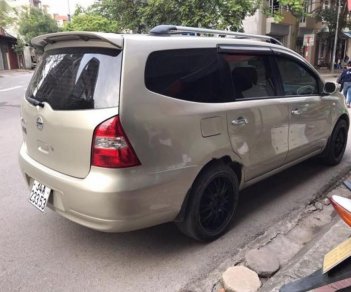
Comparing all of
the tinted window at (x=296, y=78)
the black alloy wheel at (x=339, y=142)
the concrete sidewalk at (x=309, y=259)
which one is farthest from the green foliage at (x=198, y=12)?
the concrete sidewalk at (x=309, y=259)

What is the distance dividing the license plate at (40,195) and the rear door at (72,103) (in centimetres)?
19

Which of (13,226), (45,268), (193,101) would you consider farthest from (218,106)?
(13,226)

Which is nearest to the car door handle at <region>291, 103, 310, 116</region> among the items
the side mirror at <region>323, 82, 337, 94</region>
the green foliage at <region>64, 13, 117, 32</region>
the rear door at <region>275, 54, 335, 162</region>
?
→ the rear door at <region>275, 54, 335, 162</region>

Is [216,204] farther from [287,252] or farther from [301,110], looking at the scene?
[301,110]

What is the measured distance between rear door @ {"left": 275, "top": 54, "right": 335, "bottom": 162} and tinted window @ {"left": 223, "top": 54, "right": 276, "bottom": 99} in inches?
9.9

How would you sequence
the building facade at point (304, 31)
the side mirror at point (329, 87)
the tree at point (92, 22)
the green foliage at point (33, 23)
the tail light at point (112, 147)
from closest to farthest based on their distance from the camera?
the tail light at point (112, 147)
the side mirror at point (329, 87)
the tree at point (92, 22)
the building facade at point (304, 31)
the green foliage at point (33, 23)

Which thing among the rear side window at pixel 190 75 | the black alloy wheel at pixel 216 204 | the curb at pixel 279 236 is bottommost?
the curb at pixel 279 236

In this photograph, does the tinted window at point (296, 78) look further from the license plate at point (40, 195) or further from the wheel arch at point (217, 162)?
the license plate at point (40, 195)

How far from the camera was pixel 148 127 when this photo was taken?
267 cm

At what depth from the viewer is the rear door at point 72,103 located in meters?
2.65

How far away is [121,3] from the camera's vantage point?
1739 cm

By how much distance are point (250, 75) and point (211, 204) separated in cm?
126

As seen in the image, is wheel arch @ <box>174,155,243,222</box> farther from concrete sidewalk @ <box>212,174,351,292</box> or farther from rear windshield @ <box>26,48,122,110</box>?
rear windshield @ <box>26,48,122,110</box>

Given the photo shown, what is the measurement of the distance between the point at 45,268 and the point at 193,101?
5.65ft
